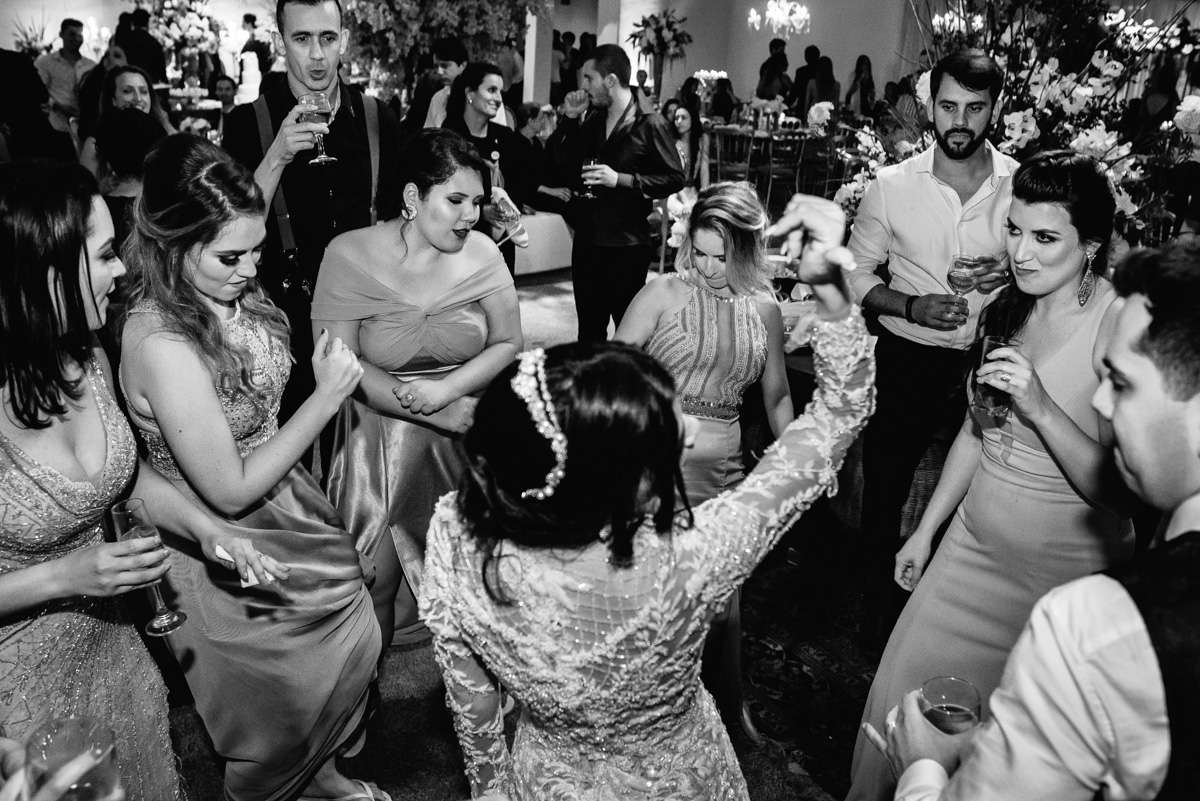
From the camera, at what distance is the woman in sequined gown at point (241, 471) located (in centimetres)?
194

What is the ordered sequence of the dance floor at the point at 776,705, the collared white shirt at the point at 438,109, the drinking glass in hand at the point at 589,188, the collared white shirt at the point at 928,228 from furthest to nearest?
the collared white shirt at the point at 438,109, the drinking glass in hand at the point at 589,188, the collared white shirt at the point at 928,228, the dance floor at the point at 776,705

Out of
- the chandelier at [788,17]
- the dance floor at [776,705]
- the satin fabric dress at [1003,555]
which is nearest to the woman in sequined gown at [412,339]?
the dance floor at [776,705]

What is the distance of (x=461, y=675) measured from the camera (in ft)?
4.72

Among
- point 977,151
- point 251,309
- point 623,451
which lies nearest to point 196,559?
point 251,309

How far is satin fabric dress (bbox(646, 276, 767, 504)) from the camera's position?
2.62m

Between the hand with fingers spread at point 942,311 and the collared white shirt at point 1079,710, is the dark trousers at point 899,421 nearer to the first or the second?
the hand with fingers spread at point 942,311

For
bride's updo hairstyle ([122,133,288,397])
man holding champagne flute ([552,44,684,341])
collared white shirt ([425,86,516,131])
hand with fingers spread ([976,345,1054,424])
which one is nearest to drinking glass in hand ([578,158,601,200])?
man holding champagne flute ([552,44,684,341])

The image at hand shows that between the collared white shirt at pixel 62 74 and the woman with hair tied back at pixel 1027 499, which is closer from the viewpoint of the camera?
the woman with hair tied back at pixel 1027 499

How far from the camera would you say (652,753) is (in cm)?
141

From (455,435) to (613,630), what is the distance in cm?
168

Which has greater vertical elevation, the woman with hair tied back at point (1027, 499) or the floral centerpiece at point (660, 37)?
the floral centerpiece at point (660, 37)

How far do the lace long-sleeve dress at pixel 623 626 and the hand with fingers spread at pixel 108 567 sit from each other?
20.9 inches

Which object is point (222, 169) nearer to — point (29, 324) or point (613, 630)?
point (29, 324)

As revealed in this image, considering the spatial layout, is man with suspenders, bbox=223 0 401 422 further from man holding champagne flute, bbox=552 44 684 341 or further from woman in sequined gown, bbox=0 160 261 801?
woman in sequined gown, bbox=0 160 261 801
